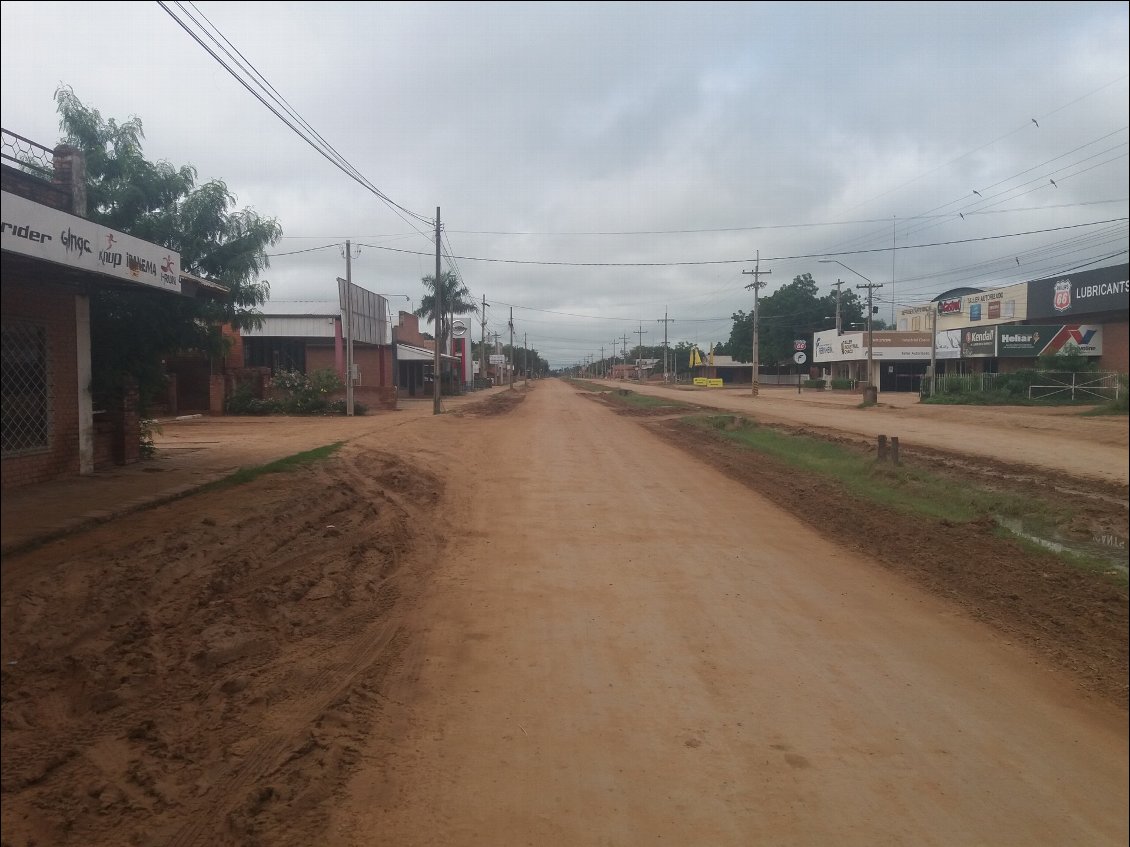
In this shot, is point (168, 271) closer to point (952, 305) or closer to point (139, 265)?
point (139, 265)

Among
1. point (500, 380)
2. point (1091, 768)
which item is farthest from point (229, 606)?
point (500, 380)

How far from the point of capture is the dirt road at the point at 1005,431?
6.14 meters

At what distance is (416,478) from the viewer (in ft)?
43.3

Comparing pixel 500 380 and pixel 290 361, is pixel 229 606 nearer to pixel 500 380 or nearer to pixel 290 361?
pixel 290 361

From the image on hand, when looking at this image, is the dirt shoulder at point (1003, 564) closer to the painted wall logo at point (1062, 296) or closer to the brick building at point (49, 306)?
the painted wall logo at point (1062, 296)

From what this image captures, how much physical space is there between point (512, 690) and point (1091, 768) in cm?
306

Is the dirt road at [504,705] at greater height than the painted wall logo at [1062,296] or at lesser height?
lesser

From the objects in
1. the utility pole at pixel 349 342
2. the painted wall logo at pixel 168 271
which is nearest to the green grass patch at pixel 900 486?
the painted wall logo at pixel 168 271

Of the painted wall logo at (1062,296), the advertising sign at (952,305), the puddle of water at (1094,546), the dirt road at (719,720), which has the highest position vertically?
the advertising sign at (952,305)

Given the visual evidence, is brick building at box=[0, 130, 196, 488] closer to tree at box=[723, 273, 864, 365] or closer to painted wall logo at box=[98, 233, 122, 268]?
painted wall logo at box=[98, 233, 122, 268]

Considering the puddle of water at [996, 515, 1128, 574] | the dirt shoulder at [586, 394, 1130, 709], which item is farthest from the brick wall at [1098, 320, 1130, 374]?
the puddle of water at [996, 515, 1128, 574]

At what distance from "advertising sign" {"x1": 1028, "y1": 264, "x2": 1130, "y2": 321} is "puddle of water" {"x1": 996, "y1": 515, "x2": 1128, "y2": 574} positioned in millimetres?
4295

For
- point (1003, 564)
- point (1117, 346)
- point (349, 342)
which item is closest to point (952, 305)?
point (1117, 346)

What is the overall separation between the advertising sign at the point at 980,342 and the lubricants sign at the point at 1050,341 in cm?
5
